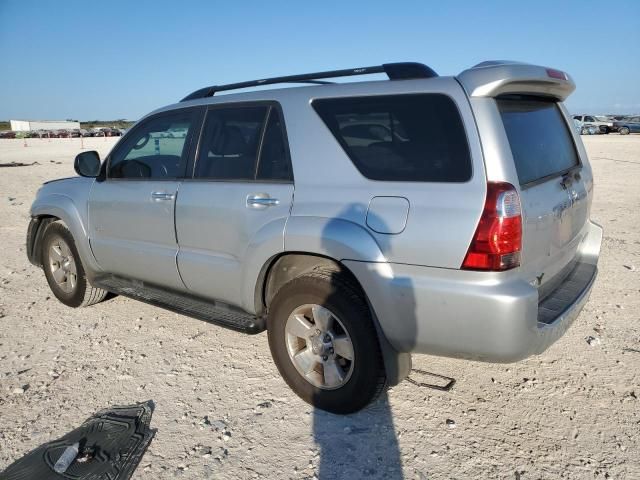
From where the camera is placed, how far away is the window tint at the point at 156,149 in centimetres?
378

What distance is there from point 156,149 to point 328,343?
225 cm

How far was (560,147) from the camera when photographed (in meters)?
3.26

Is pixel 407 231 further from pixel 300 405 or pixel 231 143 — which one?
pixel 231 143

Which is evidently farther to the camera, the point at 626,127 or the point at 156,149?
the point at 626,127

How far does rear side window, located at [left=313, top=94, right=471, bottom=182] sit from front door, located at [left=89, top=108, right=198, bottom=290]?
1.36 meters

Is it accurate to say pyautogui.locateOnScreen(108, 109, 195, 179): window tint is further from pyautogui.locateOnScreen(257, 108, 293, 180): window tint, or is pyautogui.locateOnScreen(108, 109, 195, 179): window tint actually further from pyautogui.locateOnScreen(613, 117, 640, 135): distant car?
pyautogui.locateOnScreen(613, 117, 640, 135): distant car

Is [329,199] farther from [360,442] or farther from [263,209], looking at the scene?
[360,442]

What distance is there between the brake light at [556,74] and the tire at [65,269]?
4.06 meters

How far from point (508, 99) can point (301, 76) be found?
1.41m

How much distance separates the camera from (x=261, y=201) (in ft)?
10.2

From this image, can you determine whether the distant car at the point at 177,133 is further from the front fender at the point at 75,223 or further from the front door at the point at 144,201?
the front fender at the point at 75,223


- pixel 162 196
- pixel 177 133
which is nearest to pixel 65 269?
pixel 162 196

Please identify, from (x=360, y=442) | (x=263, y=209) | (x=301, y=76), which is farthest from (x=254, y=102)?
(x=360, y=442)

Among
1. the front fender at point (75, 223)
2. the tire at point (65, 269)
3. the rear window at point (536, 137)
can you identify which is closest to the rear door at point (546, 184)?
the rear window at point (536, 137)
